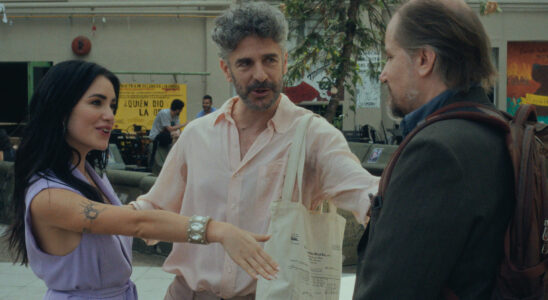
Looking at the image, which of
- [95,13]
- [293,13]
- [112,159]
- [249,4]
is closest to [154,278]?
[249,4]

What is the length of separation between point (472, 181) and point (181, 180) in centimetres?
152

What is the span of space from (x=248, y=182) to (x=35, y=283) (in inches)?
185

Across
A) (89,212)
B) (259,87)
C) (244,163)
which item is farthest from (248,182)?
(89,212)

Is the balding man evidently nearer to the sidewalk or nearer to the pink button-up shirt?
the pink button-up shirt

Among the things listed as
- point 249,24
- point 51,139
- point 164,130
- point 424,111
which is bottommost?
point 164,130

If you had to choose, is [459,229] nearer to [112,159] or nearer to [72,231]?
[72,231]

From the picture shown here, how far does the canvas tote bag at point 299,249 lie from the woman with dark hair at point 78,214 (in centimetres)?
11

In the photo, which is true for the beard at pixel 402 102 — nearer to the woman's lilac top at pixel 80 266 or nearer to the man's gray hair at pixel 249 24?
the man's gray hair at pixel 249 24

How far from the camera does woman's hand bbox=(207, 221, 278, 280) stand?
80.4 inches

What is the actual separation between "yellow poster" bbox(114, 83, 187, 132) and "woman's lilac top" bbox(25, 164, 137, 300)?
16.2 metres

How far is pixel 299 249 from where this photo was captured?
2.19m

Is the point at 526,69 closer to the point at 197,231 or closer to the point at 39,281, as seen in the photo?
the point at 39,281

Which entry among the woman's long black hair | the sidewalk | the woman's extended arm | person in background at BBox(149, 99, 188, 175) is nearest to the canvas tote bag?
the woman's extended arm

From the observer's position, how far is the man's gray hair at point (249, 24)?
8.47 feet
